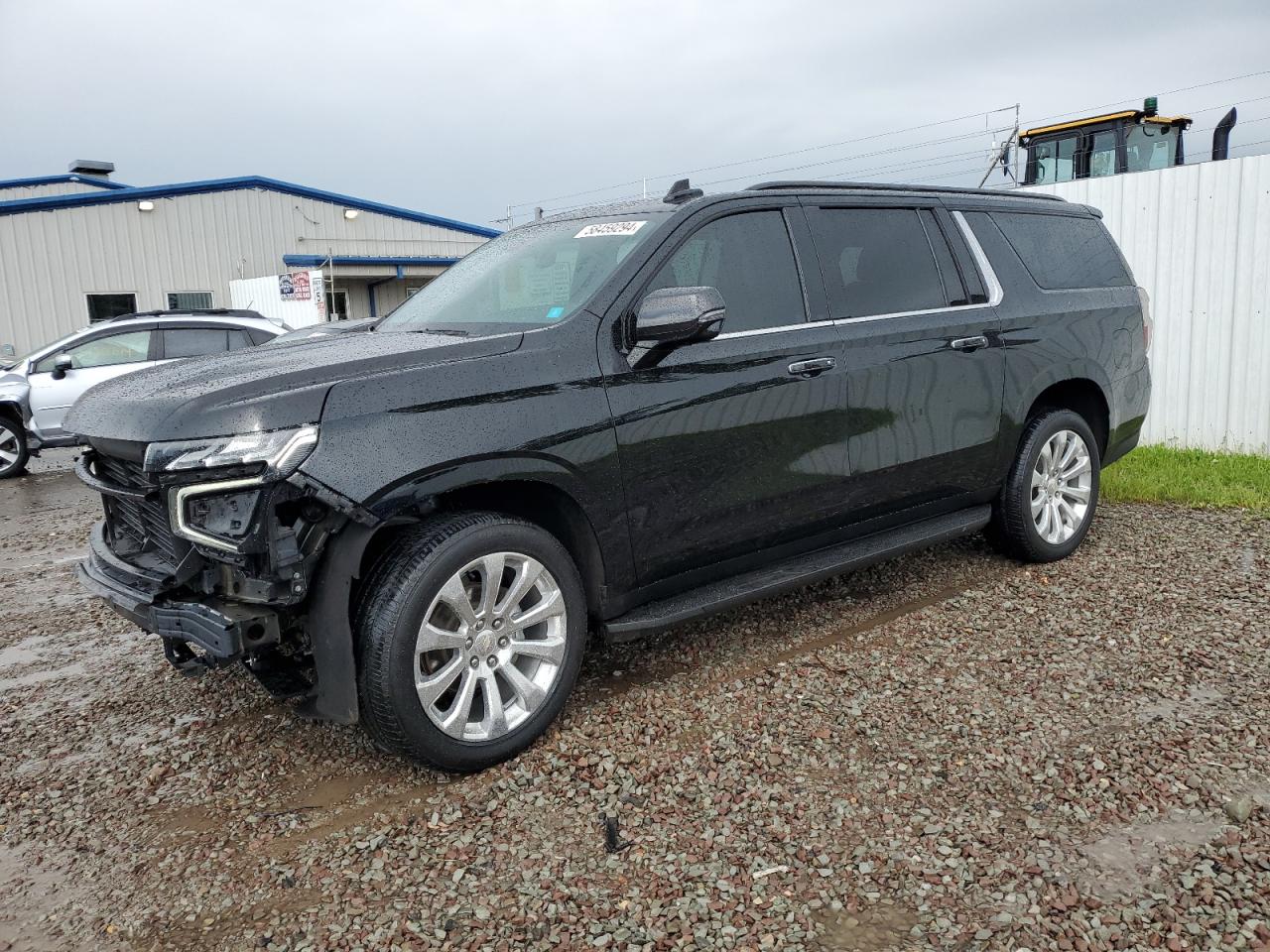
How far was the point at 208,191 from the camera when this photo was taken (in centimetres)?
2288

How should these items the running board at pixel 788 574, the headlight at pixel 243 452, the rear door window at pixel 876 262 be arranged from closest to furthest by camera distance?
the headlight at pixel 243 452, the running board at pixel 788 574, the rear door window at pixel 876 262

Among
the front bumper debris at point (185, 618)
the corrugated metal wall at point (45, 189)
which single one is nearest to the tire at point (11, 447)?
the front bumper debris at point (185, 618)

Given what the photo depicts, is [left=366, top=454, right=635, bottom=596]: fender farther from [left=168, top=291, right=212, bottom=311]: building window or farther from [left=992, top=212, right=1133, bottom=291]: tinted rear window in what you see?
[left=168, top=291, right=212, bottom=311]: building window

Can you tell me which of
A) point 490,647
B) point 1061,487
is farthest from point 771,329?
point 1061,487

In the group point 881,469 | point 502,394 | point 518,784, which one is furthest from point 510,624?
point 881,469

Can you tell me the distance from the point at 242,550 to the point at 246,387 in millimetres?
510

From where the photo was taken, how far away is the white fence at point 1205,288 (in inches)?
307

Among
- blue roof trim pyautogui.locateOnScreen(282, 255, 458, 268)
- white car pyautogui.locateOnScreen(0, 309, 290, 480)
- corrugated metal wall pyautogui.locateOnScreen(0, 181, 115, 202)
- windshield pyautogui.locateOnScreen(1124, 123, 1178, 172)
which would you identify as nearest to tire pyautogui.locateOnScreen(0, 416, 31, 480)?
Result: white car pyautogui.locateOnScreen(0, 309, 290, 480)

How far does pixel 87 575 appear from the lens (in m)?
3.44

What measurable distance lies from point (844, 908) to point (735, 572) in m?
1.63

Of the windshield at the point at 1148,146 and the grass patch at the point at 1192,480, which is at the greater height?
the windshield at the point at 1148,146

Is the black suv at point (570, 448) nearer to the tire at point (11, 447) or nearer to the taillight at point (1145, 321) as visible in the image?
the taillight at point (1145, 321)

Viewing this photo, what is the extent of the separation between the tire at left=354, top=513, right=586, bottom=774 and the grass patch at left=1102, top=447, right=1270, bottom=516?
203 inches

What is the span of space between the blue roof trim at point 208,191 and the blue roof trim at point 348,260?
4.51 feet
